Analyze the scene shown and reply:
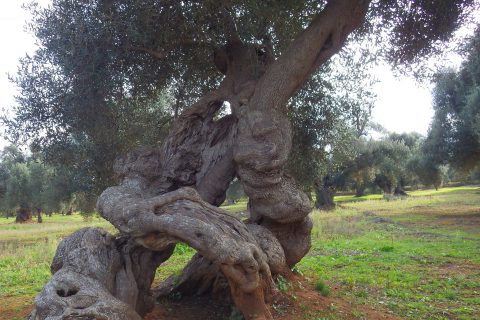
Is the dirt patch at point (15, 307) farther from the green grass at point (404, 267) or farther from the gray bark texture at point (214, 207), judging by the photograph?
the green grass at point (404, 267)

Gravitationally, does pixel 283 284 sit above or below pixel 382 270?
above

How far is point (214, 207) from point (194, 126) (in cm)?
252

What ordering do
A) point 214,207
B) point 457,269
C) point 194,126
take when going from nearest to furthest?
point 214,207, point 194,126, point 457,269

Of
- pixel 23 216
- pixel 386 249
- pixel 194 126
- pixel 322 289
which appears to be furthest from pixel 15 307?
pixel 23 216

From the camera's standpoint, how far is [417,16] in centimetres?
922

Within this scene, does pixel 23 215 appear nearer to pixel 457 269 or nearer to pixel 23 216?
pixel 23 216

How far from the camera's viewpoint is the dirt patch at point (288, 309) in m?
7.30

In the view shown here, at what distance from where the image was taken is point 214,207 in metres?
6.26

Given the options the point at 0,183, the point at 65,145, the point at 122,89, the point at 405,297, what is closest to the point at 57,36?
the point at 122,89

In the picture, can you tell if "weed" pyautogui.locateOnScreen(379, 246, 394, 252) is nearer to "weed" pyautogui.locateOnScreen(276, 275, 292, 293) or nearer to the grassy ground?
the grassy ground

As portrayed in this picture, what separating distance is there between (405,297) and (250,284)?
14.5ft

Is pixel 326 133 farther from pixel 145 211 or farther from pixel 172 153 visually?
pixel 145 211

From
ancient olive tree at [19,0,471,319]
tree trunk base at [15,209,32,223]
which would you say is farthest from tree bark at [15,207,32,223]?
ancient olive tree at [19,0,471,319]

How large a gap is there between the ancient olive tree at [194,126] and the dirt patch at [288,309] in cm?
39
